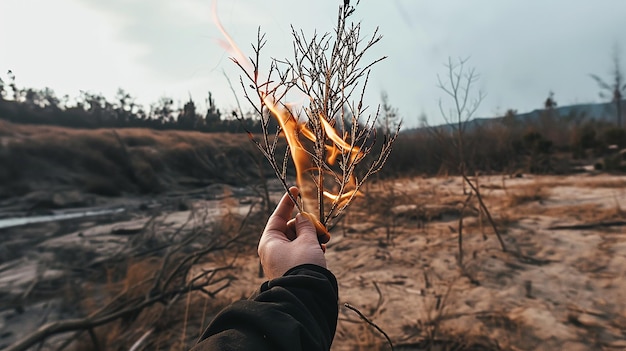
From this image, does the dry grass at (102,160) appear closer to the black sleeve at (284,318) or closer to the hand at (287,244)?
the hand at (287,244)

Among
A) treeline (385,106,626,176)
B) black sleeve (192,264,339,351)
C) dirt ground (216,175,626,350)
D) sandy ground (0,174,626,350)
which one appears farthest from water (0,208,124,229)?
black sleeve (192,264,339,351)

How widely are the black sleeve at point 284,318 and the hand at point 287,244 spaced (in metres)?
0.04

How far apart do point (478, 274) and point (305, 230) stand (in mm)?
4863

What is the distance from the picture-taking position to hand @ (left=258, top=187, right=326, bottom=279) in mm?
1210

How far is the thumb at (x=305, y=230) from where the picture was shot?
4.17 ft

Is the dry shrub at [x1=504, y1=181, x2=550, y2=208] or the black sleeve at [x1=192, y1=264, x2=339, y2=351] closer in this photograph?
the black sleeve at [x1=192, y1=264, x2=339, y2=351]

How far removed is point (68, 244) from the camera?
9328 millimetres

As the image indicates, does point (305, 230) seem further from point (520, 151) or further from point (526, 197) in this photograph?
point (520, 151)

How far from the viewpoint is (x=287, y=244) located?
1265 millimetres

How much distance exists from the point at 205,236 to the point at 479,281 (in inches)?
231

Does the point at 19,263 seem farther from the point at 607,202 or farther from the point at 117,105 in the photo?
the point at 117,105

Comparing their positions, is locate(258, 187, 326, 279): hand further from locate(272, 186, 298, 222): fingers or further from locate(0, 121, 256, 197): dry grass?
locate(0, 121, 256, 197): dry grass

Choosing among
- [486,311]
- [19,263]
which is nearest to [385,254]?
[486,311]

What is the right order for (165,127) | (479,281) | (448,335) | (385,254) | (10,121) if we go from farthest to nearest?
1. (165,127)
2. (10,121)
3. (385,254)
4. (479,281)
5. (448,335)
